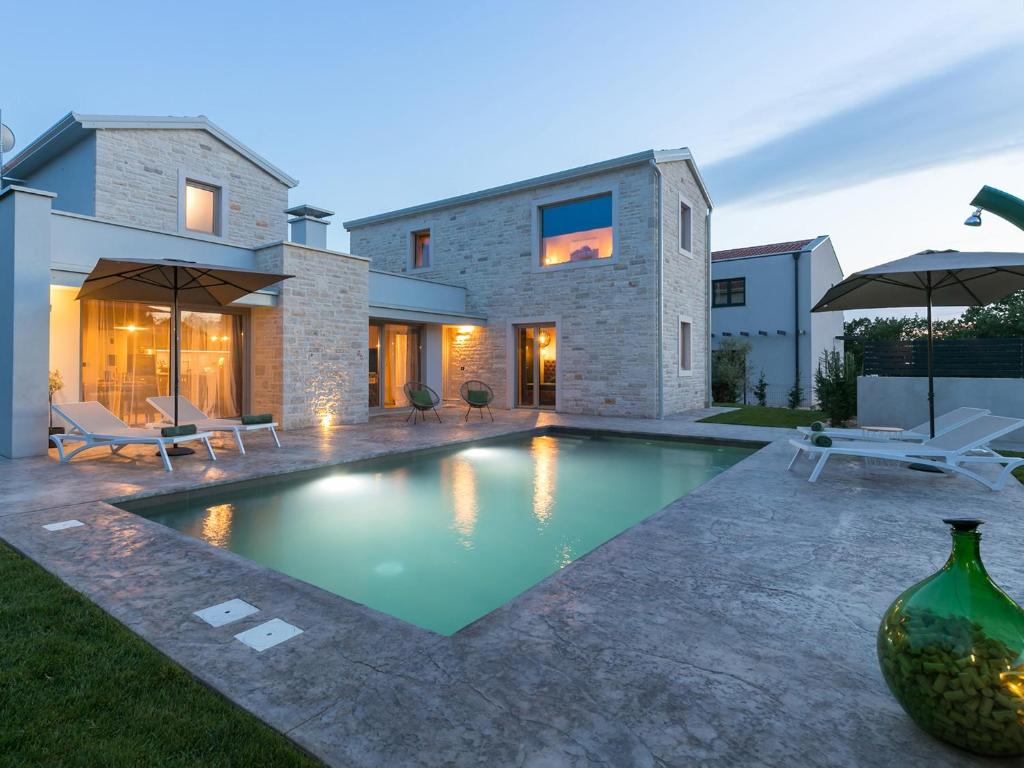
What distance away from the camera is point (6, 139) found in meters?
10.2

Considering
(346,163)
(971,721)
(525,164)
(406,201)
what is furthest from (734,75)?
(406,201)

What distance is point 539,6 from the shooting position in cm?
1251

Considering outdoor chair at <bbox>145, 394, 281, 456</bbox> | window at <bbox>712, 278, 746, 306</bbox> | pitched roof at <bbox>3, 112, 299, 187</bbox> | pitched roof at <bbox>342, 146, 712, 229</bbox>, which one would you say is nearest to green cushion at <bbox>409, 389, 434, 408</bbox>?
outdoor chair at <bbox>145, 394, 281, 456</bbox>

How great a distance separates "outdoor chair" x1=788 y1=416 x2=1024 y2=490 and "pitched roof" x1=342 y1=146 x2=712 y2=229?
8.68 m

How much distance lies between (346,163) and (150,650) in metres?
37.1

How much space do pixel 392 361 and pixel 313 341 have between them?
387 cm

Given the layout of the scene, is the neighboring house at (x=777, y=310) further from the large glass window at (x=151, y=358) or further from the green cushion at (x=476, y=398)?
the large glass window at (x=151, y=358)

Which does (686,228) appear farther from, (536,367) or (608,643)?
(608,643)

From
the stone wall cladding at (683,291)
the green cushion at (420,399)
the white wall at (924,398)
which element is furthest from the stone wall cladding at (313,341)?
the white wall at (924,398)

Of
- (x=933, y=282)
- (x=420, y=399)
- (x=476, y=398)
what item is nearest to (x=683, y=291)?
(x=476, y=398)

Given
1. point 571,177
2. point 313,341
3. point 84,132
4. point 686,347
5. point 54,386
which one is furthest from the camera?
point 686,347

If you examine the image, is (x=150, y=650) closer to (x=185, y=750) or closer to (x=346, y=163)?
(x=185, y=750)

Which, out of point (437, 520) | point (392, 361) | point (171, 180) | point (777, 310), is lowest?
point (437, 520)

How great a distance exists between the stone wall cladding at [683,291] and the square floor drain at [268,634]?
11.4 metres
